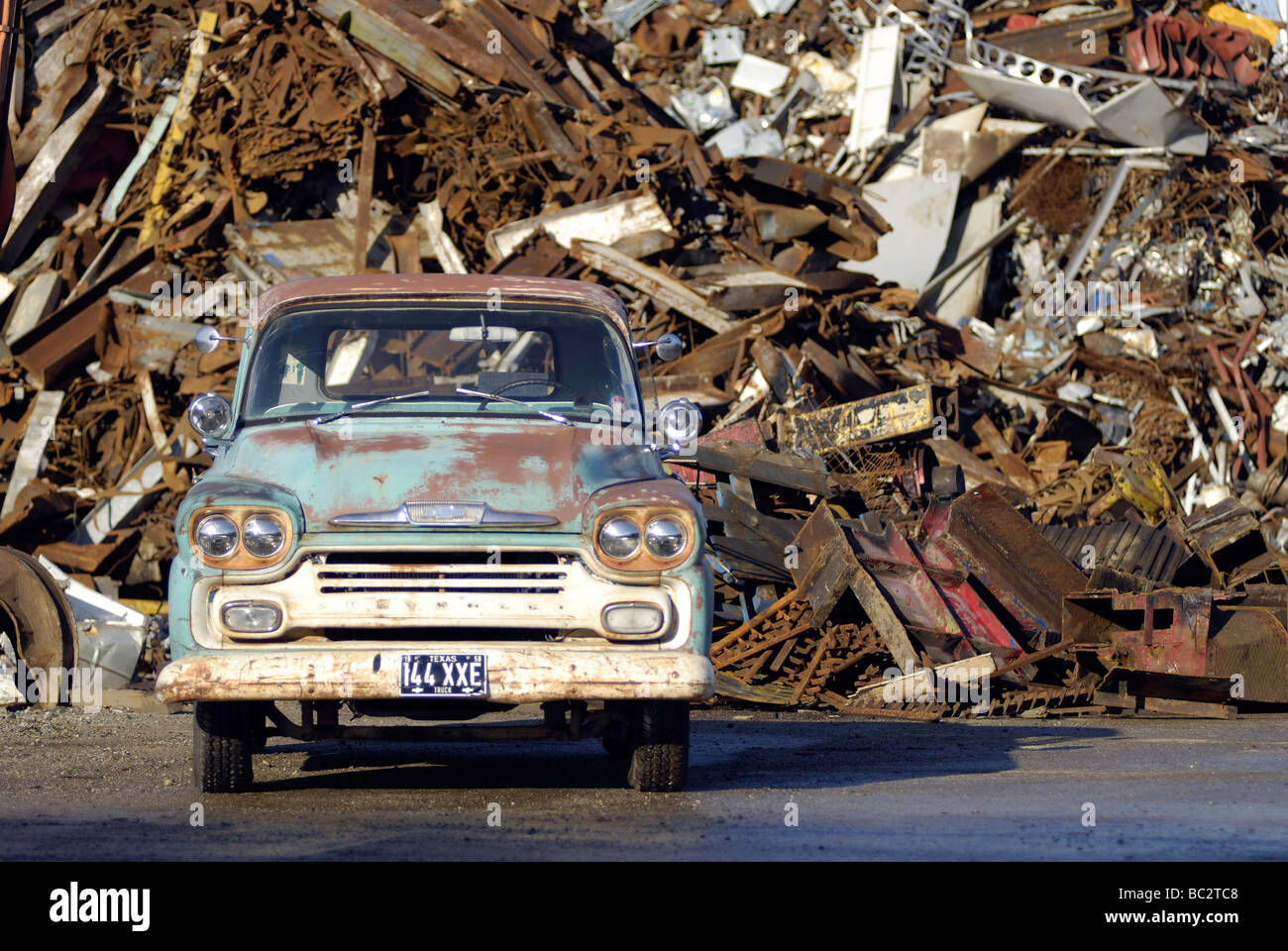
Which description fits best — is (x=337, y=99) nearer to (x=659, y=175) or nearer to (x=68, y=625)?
(x=659, y=175)

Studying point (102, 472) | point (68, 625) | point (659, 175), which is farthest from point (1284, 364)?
point (68, 625)

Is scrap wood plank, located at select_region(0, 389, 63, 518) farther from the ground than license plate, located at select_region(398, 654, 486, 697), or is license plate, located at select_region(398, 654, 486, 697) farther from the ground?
scrap wood plank, located at select_region(0, 389, 63, 518)

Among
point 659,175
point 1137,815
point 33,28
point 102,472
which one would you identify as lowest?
point 1137,815

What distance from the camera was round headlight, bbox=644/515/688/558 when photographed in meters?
5.35

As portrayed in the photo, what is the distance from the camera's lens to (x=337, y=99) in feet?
47.4

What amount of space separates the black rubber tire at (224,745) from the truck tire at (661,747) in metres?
1.44

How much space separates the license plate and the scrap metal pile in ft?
10.0

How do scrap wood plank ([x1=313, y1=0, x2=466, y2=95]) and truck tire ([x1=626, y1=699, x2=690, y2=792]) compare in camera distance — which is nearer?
truck tire ([x1=626, y1=699, x2=690, y2=792])

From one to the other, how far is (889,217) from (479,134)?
6.19 metres

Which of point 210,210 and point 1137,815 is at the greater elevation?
point 210,210

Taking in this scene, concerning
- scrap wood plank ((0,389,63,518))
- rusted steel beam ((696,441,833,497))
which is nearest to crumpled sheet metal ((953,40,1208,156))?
rusted steel beam ((696,441,833,497))

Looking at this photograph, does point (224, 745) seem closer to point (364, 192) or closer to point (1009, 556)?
point (1009, 556)

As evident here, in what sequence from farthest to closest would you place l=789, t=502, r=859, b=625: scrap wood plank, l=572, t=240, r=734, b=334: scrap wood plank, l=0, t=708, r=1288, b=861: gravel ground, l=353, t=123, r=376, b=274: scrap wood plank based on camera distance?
l=353, t=123, r=376, b=274: scrap wood plank → l=572, t=240, r=734, b=334: scrap wood plank → l=789, t=502, r=859, b=625: scrap wood plank → l=0, t=708, r=1288, b=861: gravel ground

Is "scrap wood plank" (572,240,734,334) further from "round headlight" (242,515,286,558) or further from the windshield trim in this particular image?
"round headlight" (242,515,286,558)
